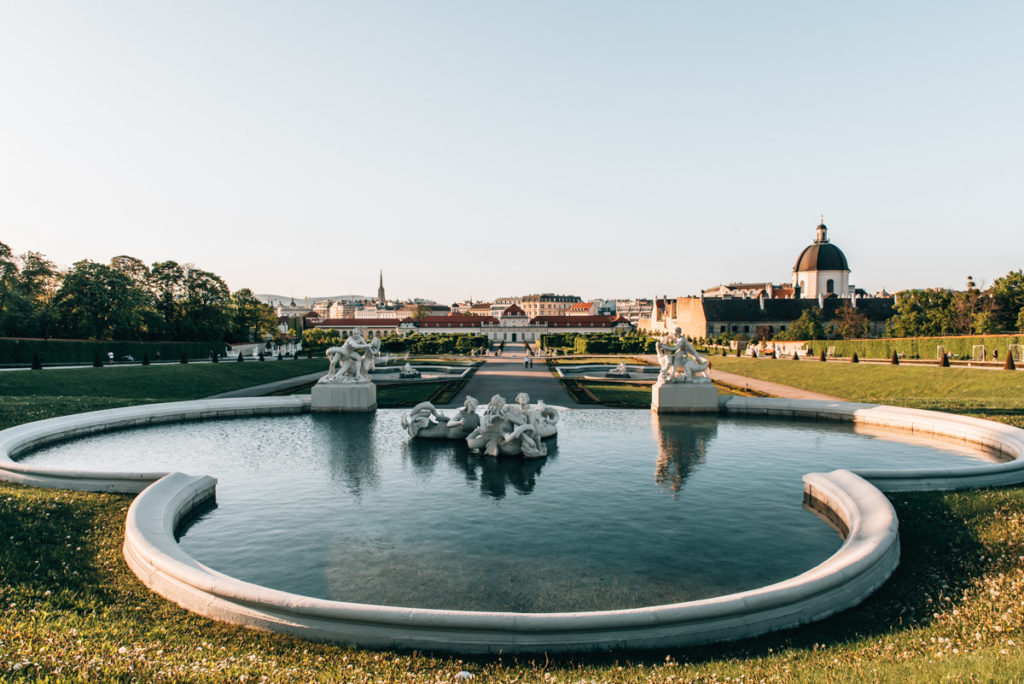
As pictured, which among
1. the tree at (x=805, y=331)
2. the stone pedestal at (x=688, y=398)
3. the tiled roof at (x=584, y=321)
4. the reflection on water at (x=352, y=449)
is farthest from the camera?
the tiled roof at (x=584, y=321)

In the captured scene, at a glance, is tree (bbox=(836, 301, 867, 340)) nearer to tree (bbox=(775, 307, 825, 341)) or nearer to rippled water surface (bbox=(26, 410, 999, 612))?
tree (bbox=(775, 307, 825, 341))

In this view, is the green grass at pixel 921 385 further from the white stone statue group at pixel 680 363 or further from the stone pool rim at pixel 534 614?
the stone pool rim at pixel 534 614

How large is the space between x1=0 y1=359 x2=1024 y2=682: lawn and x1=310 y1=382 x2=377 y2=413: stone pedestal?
1360cm

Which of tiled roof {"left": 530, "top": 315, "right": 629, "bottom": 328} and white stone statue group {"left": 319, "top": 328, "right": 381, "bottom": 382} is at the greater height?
tiled roof {"left": 530, "top": 315, "right": 629, "bottom": 328}

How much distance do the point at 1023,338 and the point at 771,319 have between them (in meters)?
→ 70.6

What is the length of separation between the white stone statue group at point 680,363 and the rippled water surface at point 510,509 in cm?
374

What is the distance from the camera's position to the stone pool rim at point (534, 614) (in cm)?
655

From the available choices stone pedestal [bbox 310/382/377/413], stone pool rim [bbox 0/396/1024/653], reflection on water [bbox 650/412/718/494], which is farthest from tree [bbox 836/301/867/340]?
stone pool rim [bbox 0/396/1024/653]

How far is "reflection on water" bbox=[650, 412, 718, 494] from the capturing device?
14320 millimetres

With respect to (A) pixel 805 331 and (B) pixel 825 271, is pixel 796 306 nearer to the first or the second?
(B) pixel 825 271

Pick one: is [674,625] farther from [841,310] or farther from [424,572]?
[841,310]

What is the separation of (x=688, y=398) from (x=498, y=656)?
1878 cm

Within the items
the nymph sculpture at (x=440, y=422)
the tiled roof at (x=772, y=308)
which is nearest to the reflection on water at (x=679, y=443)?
the nymph sculpture at (x=440, y=422)

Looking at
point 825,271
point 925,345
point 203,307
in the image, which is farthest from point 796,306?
point 203,307
